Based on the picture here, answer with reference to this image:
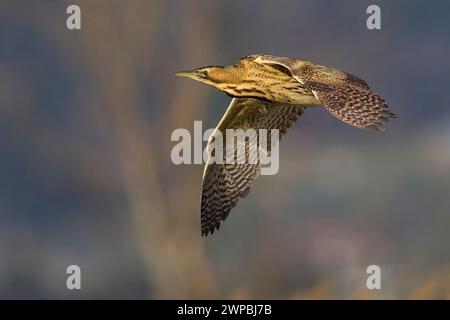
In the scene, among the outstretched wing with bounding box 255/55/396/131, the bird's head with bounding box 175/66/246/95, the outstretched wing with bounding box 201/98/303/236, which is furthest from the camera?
the outstretched wing with bounding box 201/98/303/236

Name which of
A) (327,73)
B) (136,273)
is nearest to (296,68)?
(327,73)

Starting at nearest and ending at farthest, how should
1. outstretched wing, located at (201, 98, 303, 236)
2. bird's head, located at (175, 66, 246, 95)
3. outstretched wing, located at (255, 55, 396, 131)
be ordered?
outstretched wing, located at (255, 55, 396, 131) → bird's head, located at (175, 66, 246, 95) → outstretched wing, located at (201, 98, 303, 236)

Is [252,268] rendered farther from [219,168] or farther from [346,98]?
[346,98]

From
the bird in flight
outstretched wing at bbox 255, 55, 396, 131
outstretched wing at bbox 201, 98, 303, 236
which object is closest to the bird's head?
the bird in flight

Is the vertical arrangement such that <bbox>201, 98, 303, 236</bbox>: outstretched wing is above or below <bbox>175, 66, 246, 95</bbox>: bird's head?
below

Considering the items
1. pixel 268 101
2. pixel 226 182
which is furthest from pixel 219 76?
pixel 226 182

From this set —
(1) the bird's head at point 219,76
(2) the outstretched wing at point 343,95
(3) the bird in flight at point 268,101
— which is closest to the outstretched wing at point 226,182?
(3) the bird in flight at point 268,101

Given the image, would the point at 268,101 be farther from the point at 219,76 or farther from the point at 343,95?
the point at 343,95

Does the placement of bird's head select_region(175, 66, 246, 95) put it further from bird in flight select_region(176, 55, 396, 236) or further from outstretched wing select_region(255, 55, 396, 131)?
outstretched wing select_region(255, 55, 396, 131)

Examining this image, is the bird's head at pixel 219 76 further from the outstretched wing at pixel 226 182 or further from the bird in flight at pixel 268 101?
the outstretched wing at pixel 226 182
